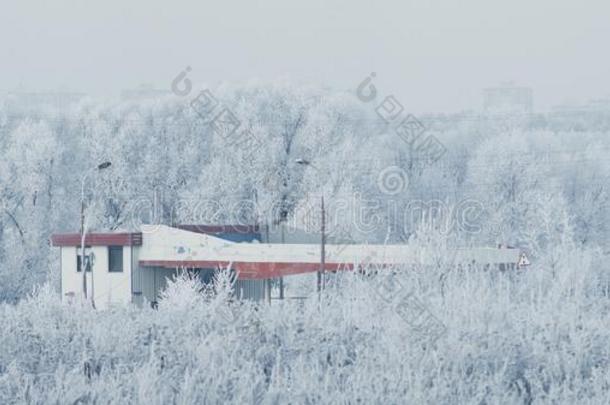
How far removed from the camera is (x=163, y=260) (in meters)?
27.5

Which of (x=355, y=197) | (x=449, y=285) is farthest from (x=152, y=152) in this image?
(x=449, y=285)

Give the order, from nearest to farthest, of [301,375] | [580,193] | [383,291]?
[301,375], [383,291], [580,193]

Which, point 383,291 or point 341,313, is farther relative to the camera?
point 383,291

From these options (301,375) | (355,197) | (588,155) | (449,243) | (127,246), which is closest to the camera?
(301,375)

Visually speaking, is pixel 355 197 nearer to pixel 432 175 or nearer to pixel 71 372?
pixel 432 175

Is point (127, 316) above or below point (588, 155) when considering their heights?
below

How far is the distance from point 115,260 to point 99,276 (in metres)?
0.59

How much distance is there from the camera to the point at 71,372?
Result: 413 inches

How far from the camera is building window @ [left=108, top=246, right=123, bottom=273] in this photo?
27.7 m

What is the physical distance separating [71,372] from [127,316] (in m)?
2.99

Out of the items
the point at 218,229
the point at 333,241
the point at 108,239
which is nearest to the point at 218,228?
the point at 218,229

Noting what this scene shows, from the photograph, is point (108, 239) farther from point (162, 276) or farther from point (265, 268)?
point (265, 268)

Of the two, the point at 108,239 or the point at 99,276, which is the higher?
the point at 108,239

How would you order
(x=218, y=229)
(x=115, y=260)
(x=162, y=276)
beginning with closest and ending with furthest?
(x=115, y=260)
(x=162, y=276)
(x=218, y=229)
